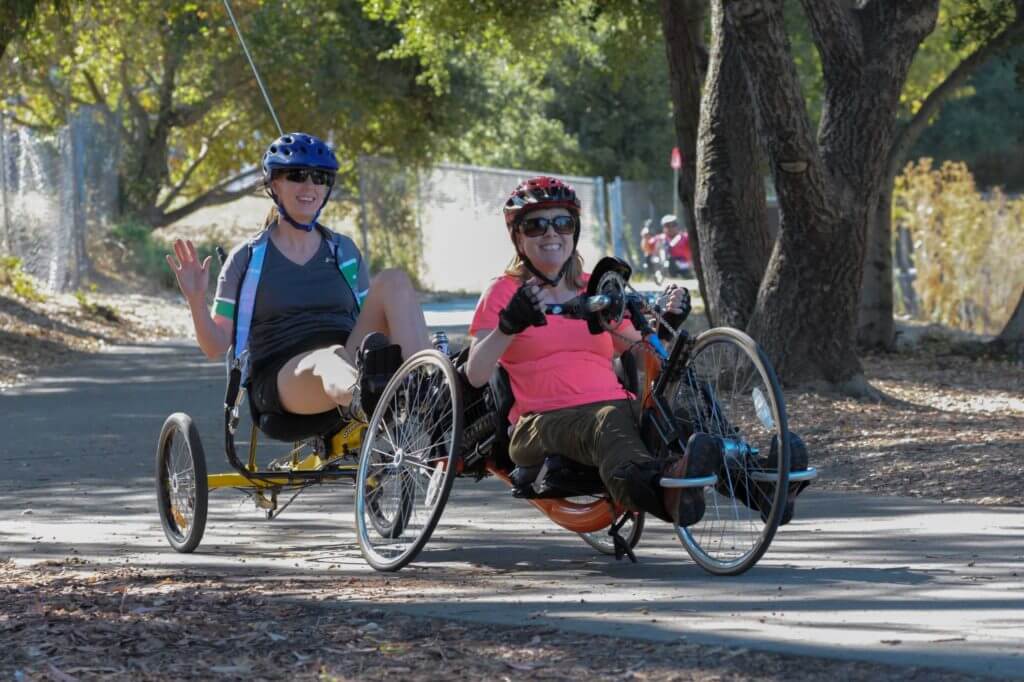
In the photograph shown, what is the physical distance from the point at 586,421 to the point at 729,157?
7679mm

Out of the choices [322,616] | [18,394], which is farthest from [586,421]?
[18,394]

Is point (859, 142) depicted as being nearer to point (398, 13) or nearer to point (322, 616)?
point (322, 616)

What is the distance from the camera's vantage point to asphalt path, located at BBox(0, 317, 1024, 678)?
17.8ft

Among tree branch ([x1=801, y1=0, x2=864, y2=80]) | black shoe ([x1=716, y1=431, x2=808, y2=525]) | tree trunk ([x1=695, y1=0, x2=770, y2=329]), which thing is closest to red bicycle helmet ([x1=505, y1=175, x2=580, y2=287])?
black shoe ([x1=716, y1=431, x2=808, y2=525])

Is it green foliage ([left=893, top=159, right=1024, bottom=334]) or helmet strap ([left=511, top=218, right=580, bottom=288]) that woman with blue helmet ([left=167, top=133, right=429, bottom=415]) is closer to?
helmet strap ([left=511, top=218, right=580, bottom=288])

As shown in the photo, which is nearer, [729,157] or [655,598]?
[655,598]

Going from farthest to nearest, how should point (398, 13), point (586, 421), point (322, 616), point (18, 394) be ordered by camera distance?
point (398, 13)
point (18, 394)
point (586, 421)
point (322, 616)

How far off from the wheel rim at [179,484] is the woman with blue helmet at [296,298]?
1.26 ft

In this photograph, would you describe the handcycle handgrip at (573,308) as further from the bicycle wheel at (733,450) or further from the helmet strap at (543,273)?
the bicycle wheel at (733,450)

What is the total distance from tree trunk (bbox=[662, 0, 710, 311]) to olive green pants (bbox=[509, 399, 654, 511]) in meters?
9.03

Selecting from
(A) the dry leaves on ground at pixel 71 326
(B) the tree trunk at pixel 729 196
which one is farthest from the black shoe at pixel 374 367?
(A) the dry leaves on ground at pixel 71 326

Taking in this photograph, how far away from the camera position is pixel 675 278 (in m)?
37.8

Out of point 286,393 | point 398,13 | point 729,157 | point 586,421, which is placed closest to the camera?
point 586,421

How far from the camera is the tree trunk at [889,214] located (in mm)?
17703
